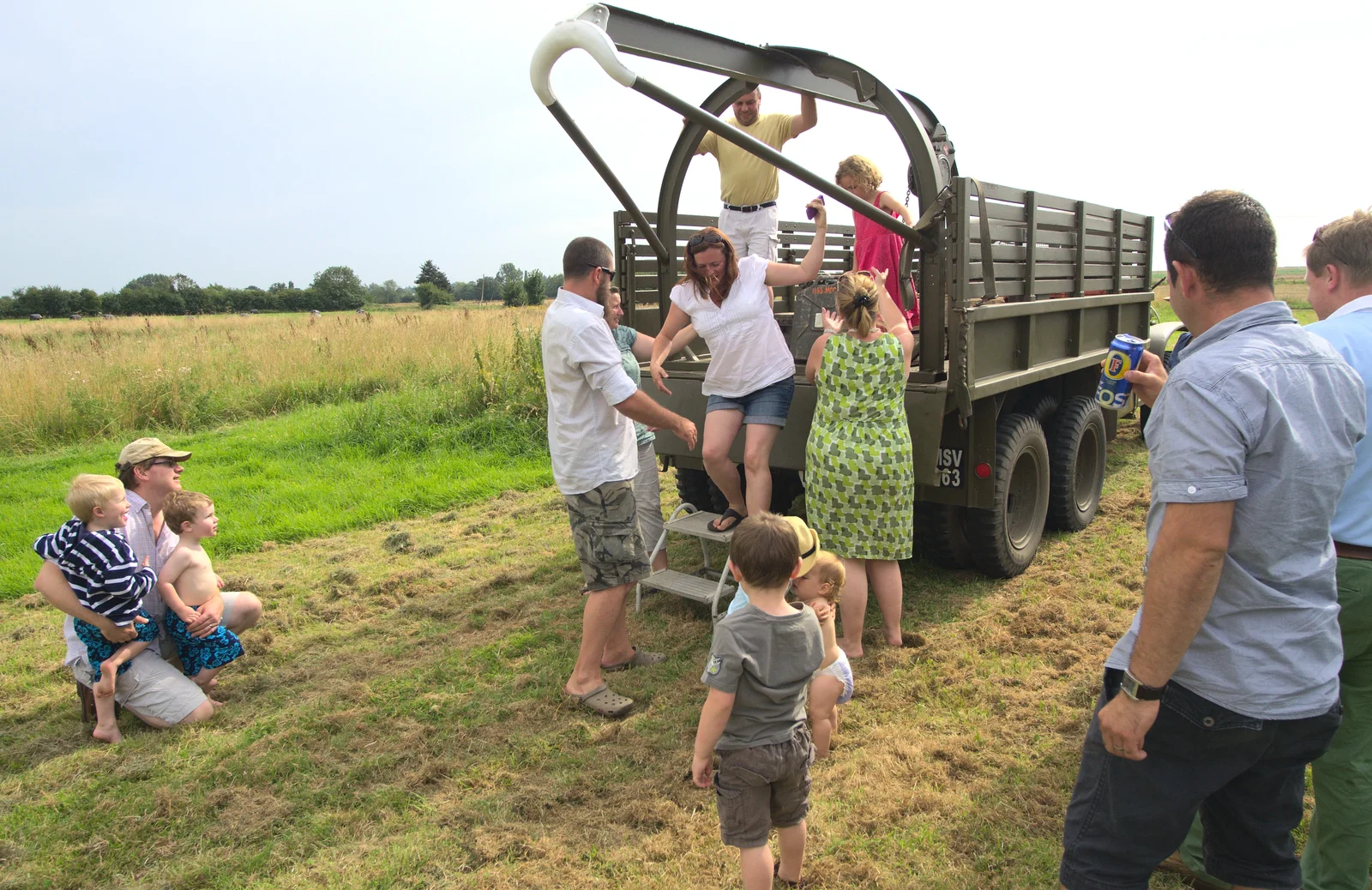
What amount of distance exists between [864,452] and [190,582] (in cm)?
301

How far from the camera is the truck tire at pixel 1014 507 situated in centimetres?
458

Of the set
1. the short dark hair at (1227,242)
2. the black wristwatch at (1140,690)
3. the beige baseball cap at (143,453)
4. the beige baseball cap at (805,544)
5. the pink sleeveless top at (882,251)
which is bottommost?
the black wristwatch at (1140,690)

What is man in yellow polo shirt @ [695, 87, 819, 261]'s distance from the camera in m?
5.03

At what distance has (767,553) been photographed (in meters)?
2.22

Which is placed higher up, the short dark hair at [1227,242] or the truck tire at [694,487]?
the short dark hair at [1227,242]

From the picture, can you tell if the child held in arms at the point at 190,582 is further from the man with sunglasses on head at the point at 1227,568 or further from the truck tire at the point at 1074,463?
the truck tire at the point at 1074,463

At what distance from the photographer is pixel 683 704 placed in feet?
12.0

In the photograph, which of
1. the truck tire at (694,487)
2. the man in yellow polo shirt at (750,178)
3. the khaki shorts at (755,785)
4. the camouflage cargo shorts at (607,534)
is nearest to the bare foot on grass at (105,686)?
the camouflage cargo shorts at (607,534)

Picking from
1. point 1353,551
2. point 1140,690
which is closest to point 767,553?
point 1140,690

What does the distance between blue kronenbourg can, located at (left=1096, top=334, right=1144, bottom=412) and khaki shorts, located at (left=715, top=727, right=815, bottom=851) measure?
1.21 meters

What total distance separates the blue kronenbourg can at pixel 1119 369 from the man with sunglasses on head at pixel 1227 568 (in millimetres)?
430

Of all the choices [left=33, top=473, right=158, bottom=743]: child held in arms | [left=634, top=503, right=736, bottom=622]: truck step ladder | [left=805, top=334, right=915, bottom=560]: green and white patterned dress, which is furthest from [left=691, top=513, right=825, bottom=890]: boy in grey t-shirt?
[left=33, top=473, right=158, bottom=743]: child held in arms

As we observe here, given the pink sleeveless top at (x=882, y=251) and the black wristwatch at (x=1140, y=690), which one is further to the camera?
the pink sleeveless top at (x=882, y=251)

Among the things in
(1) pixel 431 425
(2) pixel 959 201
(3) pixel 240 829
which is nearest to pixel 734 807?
(3) pixel 240 829
